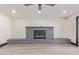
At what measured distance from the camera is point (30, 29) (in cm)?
682

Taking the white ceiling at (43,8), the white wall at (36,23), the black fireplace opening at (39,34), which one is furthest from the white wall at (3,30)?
the black fireplace opening at (39,34)

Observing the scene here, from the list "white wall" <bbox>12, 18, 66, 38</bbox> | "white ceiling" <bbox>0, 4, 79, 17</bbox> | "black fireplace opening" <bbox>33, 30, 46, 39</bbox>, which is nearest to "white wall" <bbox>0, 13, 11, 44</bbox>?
"white ceiling" <bbox>0, 4, 79, 17</bbox>

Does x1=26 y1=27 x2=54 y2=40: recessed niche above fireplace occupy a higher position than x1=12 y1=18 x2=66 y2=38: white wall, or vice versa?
x1=12 y1=18 x2=66 y2=38: white wall

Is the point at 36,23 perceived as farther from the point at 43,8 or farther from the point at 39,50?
the point at 39,50

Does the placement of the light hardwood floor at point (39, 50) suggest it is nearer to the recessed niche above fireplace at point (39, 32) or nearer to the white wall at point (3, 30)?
the white wall at point (3, 30)

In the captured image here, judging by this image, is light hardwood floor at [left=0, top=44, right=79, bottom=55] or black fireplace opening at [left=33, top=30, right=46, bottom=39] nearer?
light hardwood floor at [left=0, top=44, right=79, bottom=55]

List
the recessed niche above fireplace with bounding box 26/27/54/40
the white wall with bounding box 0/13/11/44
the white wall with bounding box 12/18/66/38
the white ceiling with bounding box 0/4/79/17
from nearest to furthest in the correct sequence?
1. the white ceiling with bounding box 0/4/79/17
2. the white wall with bounding box 0/13/11/44
3. the white wall with bounding box 12/18/66/38
4. the recessed niche above fireplace with bounding box 26/27/54/40

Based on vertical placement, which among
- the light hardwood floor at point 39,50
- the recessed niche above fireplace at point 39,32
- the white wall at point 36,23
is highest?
the white wall at point 36,23

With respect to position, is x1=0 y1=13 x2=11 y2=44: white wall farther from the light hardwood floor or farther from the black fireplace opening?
the black fireplace opening

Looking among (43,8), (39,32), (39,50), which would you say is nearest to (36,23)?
(39,32)

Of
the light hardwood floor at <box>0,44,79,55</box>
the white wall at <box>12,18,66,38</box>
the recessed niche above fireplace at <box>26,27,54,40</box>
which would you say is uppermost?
the white wall at <box>12,18,66,38</box>

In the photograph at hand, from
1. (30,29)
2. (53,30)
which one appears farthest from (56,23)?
(30,29)
